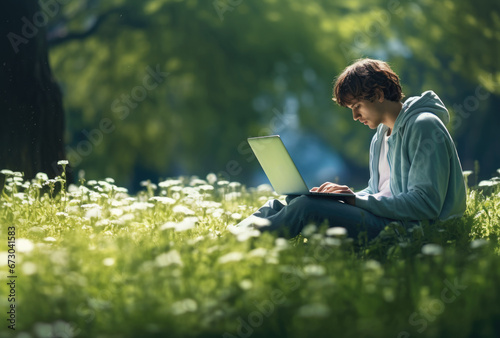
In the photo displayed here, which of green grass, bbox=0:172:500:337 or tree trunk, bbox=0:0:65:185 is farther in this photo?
tree trunk, bbox=0:0:65:185

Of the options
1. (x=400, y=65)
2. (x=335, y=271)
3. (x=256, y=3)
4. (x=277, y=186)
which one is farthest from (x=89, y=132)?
(x=335, y=271)

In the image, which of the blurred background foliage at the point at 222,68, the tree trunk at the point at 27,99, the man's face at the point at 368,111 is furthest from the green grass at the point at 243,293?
the blurred background foliage at the point at 222,68

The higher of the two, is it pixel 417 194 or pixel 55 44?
pixel 55 44

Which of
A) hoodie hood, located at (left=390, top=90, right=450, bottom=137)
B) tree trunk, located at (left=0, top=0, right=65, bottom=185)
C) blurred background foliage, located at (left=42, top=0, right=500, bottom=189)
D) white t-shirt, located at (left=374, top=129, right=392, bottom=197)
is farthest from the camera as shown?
blurred background foliage, located at (left=42, top=0, right=500, bottom=189)

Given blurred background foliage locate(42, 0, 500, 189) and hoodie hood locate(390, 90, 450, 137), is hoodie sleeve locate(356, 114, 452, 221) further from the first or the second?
blurred background foliage locate(42, 0, 500, 189)

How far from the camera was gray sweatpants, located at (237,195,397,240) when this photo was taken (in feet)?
13.1

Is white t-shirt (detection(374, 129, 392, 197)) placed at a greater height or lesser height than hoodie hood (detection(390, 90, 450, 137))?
lesser

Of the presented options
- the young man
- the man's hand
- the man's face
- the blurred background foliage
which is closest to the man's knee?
the young man

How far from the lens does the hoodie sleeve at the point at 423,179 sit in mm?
3953

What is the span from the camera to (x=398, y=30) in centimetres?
1473

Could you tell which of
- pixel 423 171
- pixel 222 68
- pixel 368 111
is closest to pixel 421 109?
pixel 368 111

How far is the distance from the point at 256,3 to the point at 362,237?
36.6ft

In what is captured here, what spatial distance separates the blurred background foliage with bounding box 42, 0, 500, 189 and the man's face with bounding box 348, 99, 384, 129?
29.1 feet

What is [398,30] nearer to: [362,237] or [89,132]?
[89,132]
